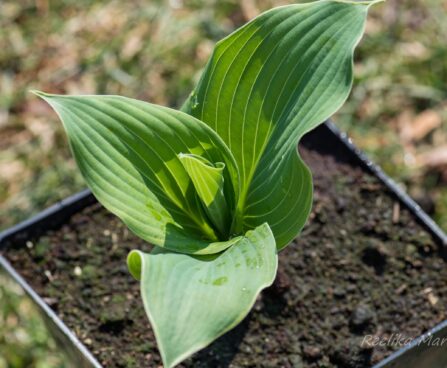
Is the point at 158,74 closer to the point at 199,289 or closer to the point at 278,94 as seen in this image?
the point at 278,94

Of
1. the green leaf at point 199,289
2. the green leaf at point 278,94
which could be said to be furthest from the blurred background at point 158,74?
the green leaf at point 199,289

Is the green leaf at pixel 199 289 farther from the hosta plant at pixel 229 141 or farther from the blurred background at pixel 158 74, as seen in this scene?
the blurred background at pixel 158 74

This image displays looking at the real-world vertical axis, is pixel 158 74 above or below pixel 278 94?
below

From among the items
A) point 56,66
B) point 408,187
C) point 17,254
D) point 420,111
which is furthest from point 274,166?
point 56,66

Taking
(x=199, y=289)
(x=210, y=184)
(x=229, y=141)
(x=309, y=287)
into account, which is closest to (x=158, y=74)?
(x=309, y=287)

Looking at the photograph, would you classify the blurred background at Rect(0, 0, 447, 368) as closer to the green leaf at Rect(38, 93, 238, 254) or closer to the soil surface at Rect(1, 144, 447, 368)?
the soil surface at Rect(1, 144, 447, 368)
